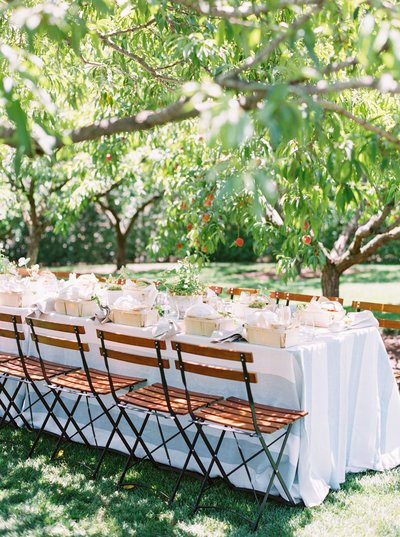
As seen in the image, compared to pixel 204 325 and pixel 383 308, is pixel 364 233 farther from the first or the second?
pixel 204 325

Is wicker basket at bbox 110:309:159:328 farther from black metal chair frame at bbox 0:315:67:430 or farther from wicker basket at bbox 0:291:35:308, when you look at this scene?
wicker basket at bbox 0:291:35:308

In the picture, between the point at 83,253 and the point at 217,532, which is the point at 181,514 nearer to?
the point at 217,532

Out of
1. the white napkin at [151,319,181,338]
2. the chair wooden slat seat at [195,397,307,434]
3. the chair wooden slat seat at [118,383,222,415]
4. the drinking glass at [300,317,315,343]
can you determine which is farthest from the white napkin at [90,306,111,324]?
the drinking glass at [300,317,315,343]

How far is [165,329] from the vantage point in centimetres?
435

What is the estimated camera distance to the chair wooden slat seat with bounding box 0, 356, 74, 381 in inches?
184

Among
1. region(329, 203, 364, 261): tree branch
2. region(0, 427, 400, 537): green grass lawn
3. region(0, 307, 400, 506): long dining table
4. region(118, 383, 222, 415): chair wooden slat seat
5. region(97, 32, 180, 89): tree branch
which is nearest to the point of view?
region(0, 427, 400, 537): green grass lawn

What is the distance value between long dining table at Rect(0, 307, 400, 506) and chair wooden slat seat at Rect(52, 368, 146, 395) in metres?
0.14

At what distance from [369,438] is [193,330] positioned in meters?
1.39

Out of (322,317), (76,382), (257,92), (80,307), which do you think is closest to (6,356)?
(80,307)

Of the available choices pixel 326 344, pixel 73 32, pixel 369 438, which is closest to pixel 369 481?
pixel 369 438

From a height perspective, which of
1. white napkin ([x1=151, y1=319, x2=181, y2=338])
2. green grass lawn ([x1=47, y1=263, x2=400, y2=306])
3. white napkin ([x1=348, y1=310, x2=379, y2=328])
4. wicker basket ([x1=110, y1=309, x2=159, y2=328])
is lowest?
green grass lawn ([x1=47, y1=263, x2=400, y2=306])

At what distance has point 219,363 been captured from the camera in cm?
416

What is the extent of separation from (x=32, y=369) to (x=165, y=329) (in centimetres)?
120

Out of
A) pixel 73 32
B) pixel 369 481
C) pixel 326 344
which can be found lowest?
pixel 369 481
